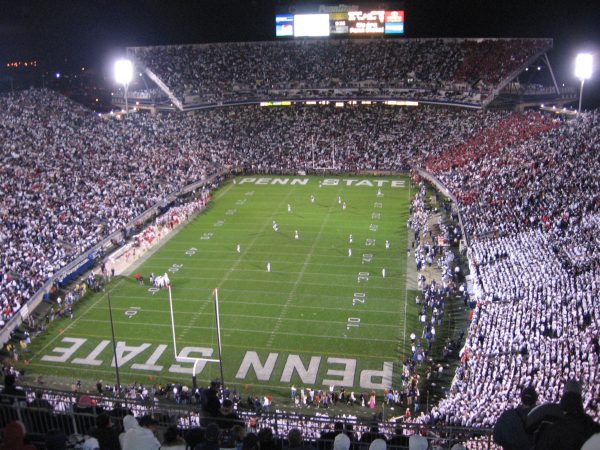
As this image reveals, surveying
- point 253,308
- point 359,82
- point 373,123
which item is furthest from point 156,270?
point 359,82

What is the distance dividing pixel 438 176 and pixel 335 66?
868 inches

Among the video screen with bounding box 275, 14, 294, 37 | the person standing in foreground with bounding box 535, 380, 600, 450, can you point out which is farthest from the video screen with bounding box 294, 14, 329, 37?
the person standing in foreground with bounding box 535, 380, 600, 450

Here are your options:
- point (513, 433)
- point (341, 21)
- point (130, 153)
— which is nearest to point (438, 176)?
A: point (130, 153)

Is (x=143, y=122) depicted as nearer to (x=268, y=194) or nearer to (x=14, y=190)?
(x=268, y=194)

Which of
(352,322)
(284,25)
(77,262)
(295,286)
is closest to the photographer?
(352,322)

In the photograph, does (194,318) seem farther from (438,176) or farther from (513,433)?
(438,176)

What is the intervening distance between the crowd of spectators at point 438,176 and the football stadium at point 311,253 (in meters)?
0.15

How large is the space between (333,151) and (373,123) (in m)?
5.79

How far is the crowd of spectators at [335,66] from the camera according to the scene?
55.1 metres

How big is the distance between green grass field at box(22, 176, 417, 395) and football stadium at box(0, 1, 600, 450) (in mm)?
116

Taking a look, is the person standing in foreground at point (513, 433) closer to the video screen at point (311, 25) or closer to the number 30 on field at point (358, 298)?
the number 30 on field at point (358, 298)

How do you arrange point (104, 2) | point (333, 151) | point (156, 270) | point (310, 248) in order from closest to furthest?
1. point (156, 270)
2. point (310, 248)
3. point (333, 151)
4. point (104, 2)

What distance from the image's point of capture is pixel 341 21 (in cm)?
5694

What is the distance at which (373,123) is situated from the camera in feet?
181
